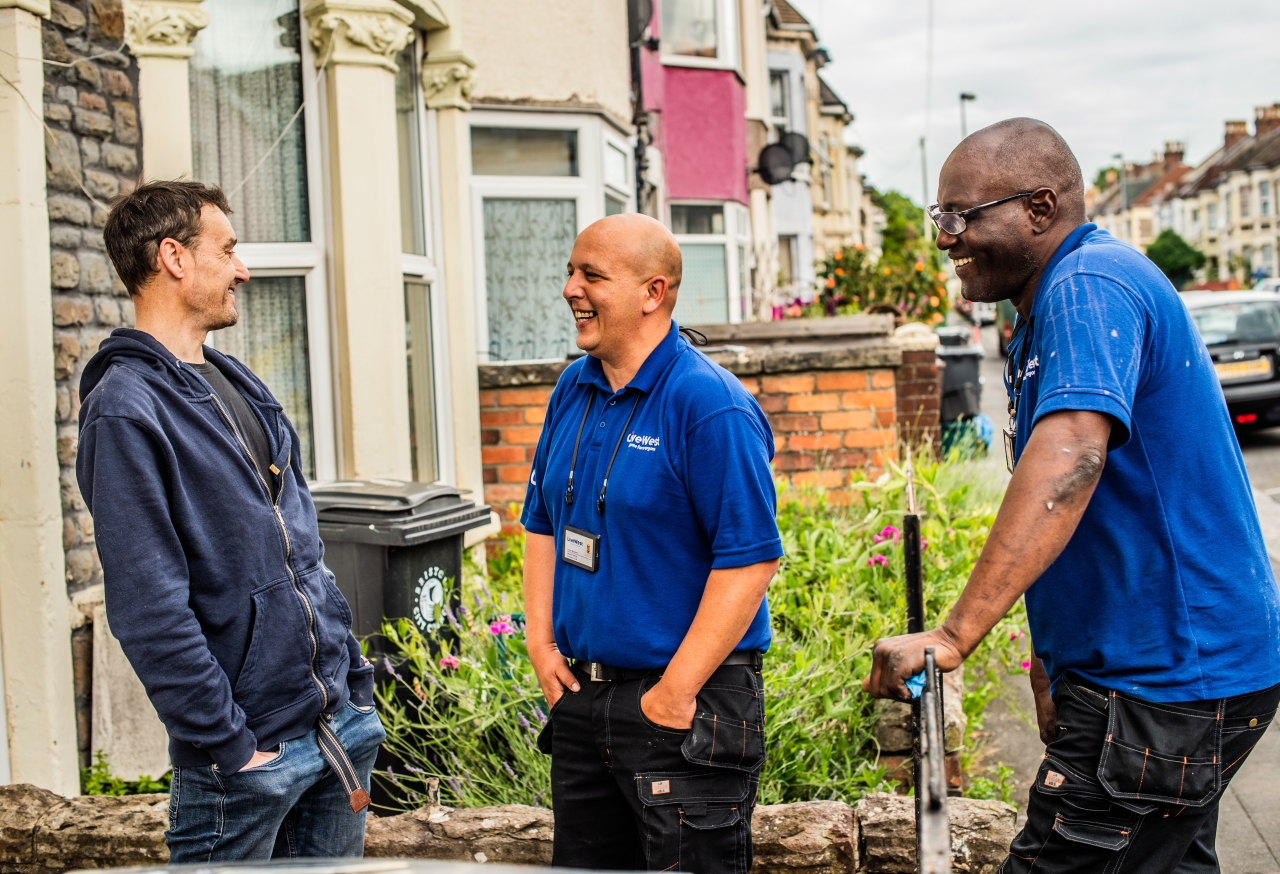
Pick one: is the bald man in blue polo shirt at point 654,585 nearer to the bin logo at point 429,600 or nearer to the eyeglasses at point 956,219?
the eyeglasses at point 956,219

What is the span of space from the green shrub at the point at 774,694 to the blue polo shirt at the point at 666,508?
1.31 metres

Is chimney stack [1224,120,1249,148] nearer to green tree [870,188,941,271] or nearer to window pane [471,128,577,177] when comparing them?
green tree [870,188,941,271]

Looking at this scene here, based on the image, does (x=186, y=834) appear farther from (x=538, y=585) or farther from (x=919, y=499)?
(x=919, y=499)

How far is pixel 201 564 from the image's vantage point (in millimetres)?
2412

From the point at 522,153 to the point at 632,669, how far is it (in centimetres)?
605

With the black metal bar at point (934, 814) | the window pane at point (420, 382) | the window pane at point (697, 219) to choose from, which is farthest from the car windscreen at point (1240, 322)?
the black metal bar at point (934, 814)

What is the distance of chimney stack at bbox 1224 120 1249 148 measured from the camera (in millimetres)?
73875

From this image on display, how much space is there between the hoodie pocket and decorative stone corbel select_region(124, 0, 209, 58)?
126 inches

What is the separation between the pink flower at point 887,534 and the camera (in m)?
5.14

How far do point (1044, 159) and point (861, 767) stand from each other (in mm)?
2336

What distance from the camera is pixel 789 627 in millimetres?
4629

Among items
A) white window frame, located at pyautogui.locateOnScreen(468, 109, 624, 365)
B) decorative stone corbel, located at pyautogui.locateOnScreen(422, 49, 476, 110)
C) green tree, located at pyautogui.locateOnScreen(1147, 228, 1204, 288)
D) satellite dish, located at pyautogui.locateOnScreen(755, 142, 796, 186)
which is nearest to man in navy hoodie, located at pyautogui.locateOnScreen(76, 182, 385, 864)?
decorative stone corbel, located at pyautogui.locateOnScreen(422, 49, 476, 110)

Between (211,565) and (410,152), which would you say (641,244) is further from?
(410,152)

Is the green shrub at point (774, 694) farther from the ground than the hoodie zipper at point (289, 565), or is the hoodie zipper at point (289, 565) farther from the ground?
the hoodie zipper at point (289, 565)
